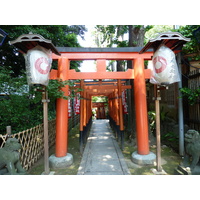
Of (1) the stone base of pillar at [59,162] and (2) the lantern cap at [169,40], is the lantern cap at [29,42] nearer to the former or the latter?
(2) the lantern cap at [169,40]

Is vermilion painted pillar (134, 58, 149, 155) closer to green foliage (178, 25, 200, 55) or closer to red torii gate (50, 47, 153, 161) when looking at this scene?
red torii gate (50, 47, 153, 161)

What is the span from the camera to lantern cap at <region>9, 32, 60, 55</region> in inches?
157

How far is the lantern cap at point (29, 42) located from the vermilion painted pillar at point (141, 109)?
3342 millimetres

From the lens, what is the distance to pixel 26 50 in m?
4.49

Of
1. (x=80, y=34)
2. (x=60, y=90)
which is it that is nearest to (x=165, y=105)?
(x=60, y=90)

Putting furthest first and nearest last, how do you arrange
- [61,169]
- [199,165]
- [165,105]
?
[165,105] < [61,169] < [199,165]

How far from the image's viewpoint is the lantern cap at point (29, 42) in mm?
3998

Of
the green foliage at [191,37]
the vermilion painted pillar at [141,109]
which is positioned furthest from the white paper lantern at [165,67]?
the green foliage at [191,37]

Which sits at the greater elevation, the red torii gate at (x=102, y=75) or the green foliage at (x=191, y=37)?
the green foliage at (x=191, y=37)

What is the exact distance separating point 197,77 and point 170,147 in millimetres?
3549

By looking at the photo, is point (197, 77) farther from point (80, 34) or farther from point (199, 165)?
point (80, 34)

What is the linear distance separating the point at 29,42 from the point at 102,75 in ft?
8.87

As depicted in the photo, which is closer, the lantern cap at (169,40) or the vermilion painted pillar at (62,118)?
the lantern cap at (169,40)

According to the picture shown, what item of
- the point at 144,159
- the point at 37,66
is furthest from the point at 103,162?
the point at 37,66
